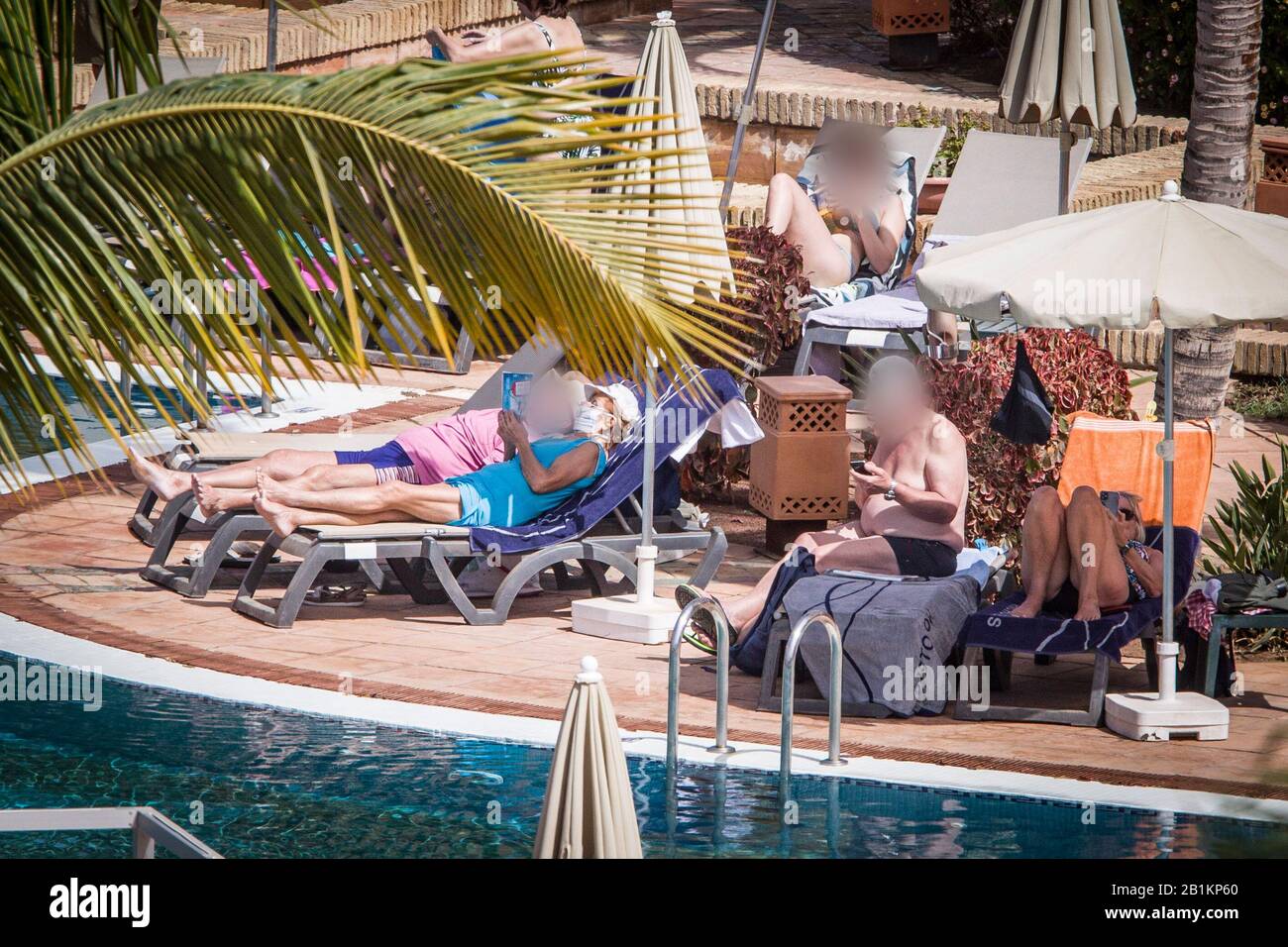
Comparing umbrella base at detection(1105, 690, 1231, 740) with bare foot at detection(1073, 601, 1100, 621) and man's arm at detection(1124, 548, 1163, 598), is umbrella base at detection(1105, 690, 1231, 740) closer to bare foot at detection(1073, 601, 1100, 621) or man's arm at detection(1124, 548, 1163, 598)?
bare foot at detection(1073, 601, 1100, 621)

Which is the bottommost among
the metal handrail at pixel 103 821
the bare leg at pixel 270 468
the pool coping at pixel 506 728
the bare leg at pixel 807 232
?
the pool coping at pixel 506 728

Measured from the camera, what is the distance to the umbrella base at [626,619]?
28.1 ft

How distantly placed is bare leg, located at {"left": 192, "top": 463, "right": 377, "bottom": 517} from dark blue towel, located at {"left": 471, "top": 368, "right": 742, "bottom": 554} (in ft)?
2.84

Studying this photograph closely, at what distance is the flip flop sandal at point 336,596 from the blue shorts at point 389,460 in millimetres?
717

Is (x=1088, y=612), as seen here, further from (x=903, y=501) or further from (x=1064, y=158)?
(x=1064, y=158)

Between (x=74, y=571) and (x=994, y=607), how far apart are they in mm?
4825

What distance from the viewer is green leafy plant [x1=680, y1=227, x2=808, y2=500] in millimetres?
11156

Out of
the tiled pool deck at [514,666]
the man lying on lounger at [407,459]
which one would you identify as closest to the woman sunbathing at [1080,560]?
the tiled pool deck at [514,666]

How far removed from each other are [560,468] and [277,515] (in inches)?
57.1

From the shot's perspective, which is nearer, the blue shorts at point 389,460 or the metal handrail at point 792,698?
the metal handrail at point 792,698

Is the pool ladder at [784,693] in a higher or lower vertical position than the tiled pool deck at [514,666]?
higher

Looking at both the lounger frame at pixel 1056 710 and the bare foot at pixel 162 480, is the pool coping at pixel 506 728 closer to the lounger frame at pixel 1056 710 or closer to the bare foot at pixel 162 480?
the lounger frame at pixel 1056 710
